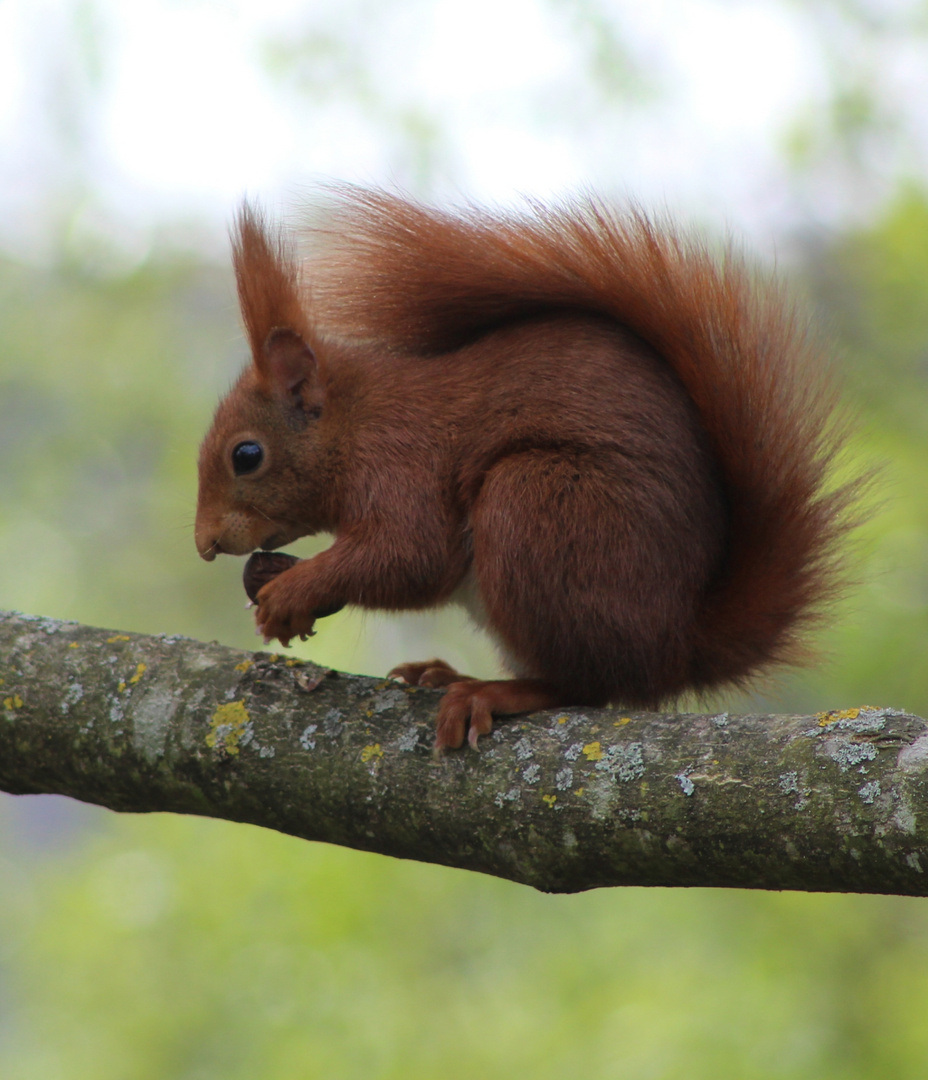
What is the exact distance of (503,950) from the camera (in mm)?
4719

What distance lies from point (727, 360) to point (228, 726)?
1.06 m

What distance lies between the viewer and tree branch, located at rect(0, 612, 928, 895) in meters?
1.29

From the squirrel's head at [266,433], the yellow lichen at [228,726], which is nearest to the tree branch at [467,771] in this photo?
the yellow lichen at [228,726]

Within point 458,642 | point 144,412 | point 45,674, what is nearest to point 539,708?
point 45,674

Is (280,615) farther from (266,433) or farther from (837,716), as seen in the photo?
(837,716)

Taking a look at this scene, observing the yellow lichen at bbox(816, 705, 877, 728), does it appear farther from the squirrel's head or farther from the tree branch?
the squirrel's head

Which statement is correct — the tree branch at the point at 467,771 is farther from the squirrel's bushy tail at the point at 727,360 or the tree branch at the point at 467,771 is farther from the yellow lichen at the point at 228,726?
the squirrel's bushy tail at the point at 727,360

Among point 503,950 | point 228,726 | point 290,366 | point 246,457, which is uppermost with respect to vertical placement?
point 290,366

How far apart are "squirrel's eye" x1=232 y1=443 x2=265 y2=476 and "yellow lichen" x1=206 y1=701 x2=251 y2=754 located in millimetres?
590

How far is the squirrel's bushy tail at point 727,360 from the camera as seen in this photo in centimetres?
190

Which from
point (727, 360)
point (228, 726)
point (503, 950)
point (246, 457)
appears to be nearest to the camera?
point (228, 726)

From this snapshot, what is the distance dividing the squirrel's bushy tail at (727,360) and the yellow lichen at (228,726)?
80cm

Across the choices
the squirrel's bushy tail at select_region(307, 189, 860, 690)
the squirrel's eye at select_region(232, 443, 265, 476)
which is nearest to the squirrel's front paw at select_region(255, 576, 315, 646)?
the squirrel's eye at select_region(232, 443, 265, 476)

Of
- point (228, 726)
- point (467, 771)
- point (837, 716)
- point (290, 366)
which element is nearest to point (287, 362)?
point (290, 366)
